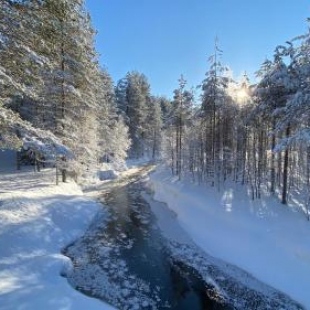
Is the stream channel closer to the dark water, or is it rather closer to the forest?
the dark water

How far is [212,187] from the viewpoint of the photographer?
2841 cm

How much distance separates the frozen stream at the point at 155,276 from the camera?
34.3ft

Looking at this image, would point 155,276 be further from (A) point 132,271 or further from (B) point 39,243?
(B) point 39,243

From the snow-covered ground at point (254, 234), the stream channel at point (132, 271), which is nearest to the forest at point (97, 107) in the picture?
the snow-covered ground at point (254, 234)

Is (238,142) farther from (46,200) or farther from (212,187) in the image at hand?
(46,200)

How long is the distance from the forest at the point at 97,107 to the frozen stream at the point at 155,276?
4562 millimetres

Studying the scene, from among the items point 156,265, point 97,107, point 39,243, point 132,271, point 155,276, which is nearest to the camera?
point 155,276

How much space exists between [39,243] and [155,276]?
5088 millimetres

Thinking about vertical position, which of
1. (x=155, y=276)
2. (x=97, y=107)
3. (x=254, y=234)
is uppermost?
(x=97, y=107)

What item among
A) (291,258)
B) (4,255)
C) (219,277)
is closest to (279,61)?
(291,258)

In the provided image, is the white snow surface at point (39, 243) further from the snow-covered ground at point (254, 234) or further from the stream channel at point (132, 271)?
the snow-covered ground at point (254, 234)

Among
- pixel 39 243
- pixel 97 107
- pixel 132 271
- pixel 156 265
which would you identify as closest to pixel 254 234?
pixel 156 265

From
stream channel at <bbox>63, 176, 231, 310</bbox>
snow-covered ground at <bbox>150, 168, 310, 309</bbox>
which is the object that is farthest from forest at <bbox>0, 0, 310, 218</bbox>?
stream channel at <bbox>63, 176, 231, 310</bbox>

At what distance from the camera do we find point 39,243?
44.0 feet
